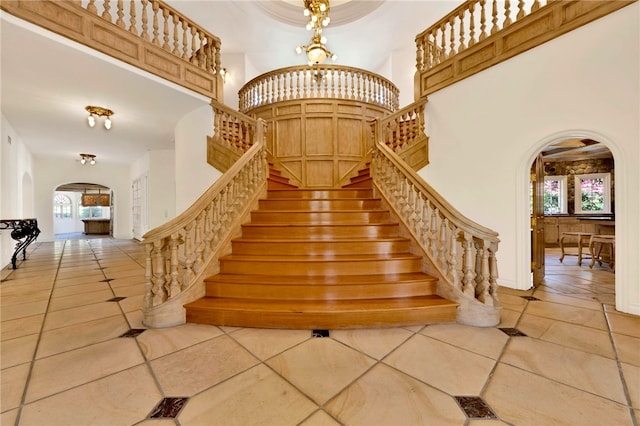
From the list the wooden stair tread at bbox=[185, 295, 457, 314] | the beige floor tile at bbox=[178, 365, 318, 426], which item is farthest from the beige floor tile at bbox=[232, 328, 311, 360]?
the beige floor tile at bbox=[178, 365, 318, 426]

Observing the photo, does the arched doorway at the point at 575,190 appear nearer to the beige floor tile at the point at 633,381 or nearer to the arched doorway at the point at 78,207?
the beige floor tile at the point at 633,381

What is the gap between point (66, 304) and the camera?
9.02 ft

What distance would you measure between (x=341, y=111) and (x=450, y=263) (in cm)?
399

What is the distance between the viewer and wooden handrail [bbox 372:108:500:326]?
7.44ft

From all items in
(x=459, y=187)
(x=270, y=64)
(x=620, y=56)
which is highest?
(x=270, y=64)

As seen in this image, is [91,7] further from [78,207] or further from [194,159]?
[78,207]

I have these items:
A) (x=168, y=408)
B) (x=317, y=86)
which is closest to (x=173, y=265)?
(x=168, y=408)

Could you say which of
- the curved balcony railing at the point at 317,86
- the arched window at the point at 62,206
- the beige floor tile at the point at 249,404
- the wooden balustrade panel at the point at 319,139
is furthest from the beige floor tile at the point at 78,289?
the arched window at the point at 62,206

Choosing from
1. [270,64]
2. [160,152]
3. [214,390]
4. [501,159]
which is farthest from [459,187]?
[160,152]

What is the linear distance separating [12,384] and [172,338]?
31.4 inches

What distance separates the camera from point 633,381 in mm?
1464

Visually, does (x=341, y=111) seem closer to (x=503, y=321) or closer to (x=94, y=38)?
(x=94, y=38)

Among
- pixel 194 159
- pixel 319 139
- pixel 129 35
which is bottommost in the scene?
pixel 194 159

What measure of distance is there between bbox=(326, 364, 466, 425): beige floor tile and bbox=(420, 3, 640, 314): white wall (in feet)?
8.49
